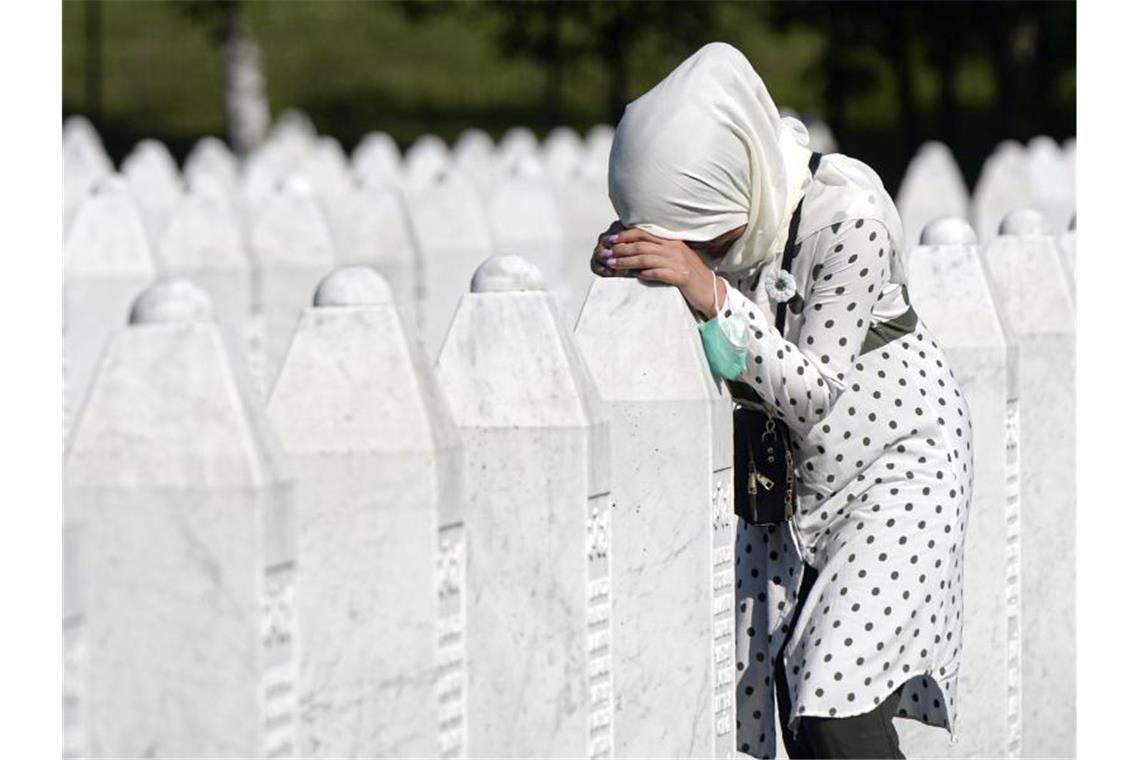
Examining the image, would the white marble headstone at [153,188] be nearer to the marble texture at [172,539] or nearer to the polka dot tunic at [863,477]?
the polka dot tunic at [863,477]

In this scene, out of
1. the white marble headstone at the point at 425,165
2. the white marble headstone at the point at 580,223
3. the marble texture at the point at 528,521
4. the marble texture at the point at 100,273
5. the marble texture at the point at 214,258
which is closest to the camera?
the marble texture at the point at 528,521

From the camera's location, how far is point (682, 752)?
5.15m

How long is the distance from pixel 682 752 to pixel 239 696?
1525 mm

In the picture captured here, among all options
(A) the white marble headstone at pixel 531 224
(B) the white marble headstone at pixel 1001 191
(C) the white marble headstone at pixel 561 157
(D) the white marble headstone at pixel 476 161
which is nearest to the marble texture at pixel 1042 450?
(A) the white marble headstone at pixel 531 224

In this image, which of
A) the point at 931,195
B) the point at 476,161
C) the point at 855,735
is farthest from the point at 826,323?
the point at 476,161

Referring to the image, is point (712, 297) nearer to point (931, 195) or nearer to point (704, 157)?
point (704, 157)

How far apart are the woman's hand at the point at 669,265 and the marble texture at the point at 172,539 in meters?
1.32

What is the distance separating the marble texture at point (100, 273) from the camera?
29.8 feet

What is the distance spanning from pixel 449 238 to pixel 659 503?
21.5 feet

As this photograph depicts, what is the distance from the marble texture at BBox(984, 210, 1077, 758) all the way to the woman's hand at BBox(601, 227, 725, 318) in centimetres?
204

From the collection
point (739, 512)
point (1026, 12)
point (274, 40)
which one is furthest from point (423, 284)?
point (274, 40)

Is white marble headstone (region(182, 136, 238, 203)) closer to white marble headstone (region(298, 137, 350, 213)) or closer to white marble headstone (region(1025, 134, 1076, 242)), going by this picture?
white marble headstone (region(298, 137, 350, 213))

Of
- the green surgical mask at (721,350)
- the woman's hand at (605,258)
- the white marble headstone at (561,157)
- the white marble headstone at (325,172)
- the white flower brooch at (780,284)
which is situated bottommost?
the green surgical mask at (721,350)

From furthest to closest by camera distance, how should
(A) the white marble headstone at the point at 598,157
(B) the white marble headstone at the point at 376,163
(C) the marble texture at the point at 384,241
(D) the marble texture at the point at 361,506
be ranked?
1. (A) the white marble headstone at the point at 598,157
2. (B) the white marble headstone at the point at 376,163
3. (C) the marble texture at the point at 384,241
4. (D) the marble texture at the point at 361,506
